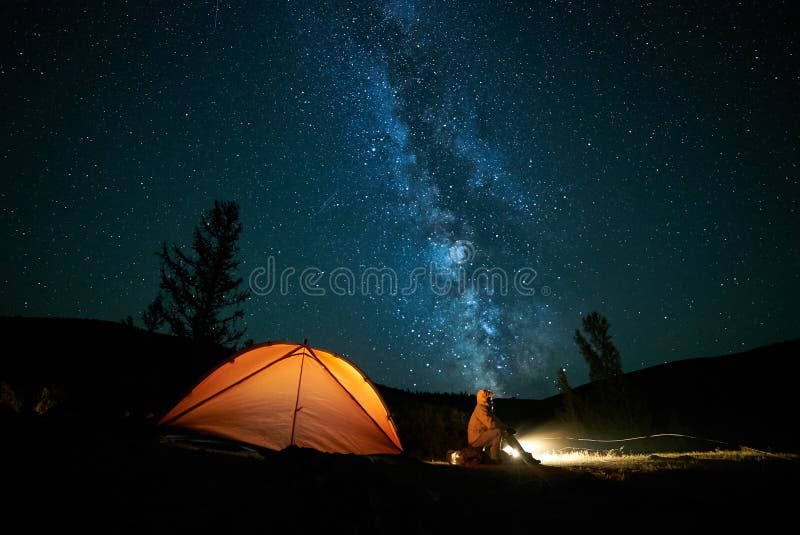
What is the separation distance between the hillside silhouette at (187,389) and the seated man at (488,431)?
3677 millimetres

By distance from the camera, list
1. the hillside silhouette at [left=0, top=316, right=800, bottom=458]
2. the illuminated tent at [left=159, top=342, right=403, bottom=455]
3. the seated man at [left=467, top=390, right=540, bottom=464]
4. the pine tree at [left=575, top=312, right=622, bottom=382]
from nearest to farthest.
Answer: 1. the illuminated tent at [left=159, top=342, right=403, bottom=455]
2. the seated man at [left=467, top=390, right=540, bottom=464]
3. the hillside silhouette at [left=0, top=316, right=800, bottom=458]
4. the pine tree at [left=575, top=312, right=622, bottom=382]

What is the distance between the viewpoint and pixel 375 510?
111 inches

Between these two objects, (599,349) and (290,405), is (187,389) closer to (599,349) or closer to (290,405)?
(290,405)

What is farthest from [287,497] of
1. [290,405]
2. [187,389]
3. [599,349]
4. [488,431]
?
[599,349]

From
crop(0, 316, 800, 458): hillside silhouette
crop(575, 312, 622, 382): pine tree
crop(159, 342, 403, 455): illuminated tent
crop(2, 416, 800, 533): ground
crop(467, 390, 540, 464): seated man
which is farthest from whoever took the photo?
crop(575, 312, 622, 382): pine tree

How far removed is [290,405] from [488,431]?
13.2 ft

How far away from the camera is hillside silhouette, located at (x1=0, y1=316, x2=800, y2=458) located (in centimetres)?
1010

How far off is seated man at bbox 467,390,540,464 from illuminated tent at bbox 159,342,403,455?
66.9 inches

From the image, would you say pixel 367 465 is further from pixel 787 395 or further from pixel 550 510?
pixel 787 395

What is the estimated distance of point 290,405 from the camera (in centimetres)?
741

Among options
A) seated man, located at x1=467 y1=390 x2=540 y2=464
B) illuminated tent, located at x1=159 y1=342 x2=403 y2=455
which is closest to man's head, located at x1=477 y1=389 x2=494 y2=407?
seated man, located at x1=467 y1=390 x2=540 y2=464

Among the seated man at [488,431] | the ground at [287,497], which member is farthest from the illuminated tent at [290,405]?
the ground at [287,497]

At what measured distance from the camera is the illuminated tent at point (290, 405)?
6.91 m

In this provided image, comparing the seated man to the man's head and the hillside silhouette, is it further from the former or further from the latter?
the hillside silhouette
